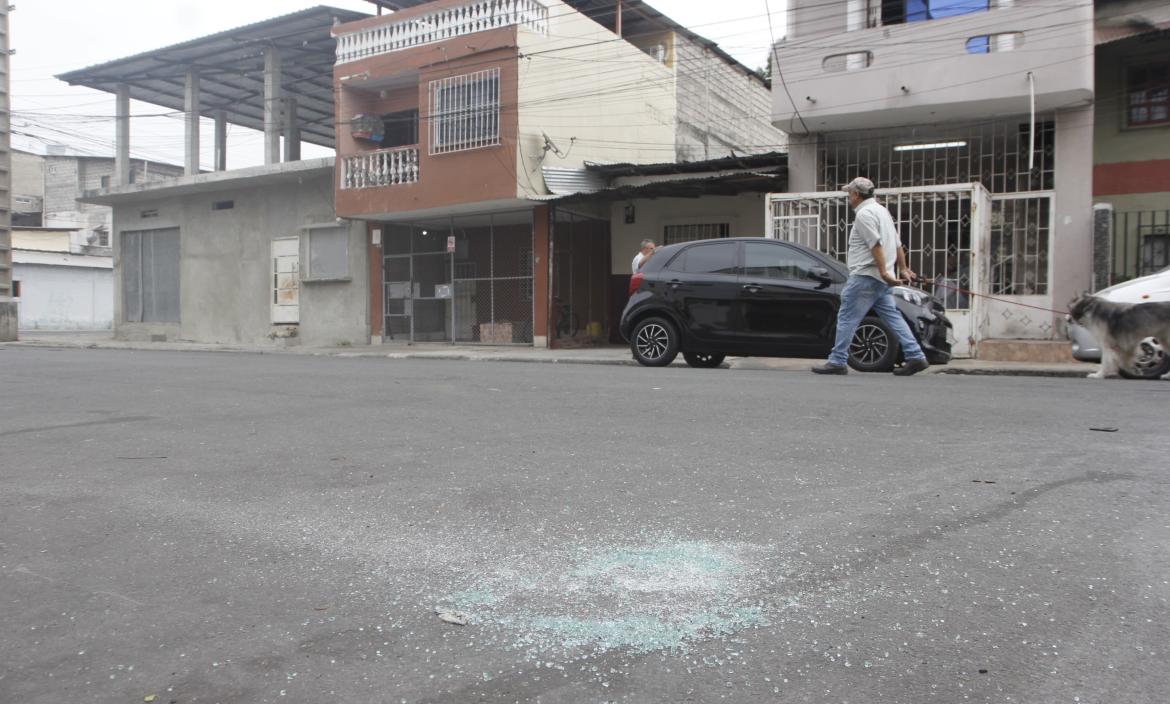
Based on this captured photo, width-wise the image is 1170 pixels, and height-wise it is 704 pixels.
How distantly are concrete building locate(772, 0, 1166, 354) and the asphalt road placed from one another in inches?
320

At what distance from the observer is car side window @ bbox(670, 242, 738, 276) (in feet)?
33.8

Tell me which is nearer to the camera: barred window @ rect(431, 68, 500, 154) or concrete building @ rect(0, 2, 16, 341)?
barred window @ rect(431, 68, 500, 154)

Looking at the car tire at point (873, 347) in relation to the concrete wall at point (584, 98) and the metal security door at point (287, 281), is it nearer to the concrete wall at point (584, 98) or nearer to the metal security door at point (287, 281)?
the concrete wall at point (584, 98)

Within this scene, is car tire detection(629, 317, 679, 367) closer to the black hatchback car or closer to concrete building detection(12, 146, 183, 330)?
the black hatchback car

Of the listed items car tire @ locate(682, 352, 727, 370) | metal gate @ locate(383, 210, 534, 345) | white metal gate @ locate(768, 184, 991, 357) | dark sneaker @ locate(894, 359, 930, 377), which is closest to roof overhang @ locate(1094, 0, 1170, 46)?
white metal gate @ locate(768, 184, 991, 357)

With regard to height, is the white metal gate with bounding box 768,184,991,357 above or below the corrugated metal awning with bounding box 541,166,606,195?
below

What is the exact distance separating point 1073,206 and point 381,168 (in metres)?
14.2

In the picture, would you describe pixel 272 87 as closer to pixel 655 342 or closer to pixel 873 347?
Result: pixel 655 342

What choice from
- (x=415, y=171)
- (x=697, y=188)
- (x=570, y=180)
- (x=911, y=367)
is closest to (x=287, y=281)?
(x=415, y=171)

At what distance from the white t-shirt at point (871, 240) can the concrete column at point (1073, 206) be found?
6435 mm

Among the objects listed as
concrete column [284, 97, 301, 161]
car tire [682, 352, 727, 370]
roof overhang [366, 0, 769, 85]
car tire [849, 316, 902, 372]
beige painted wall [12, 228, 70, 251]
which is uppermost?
roof overhang [366, 0, 769, 85]

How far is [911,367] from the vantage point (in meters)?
8.91

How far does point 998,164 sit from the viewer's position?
47.4 feet

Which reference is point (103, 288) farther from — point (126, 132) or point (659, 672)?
point (659, 672)
